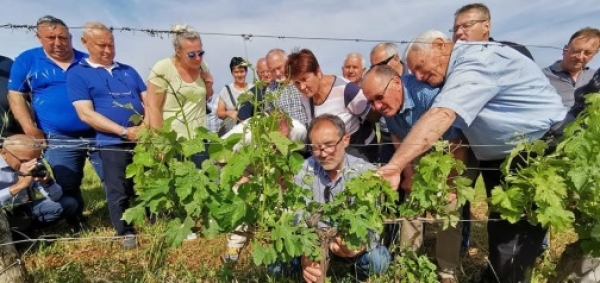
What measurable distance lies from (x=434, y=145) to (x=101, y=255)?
2.98m

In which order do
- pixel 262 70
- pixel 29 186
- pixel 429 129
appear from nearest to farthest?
pixel 429 129
pixel 29 186
pixel 262 70

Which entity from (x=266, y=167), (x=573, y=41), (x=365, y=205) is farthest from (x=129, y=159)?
(x=573, y=41)

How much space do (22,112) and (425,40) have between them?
373cm

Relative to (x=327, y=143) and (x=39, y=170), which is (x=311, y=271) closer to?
(x=327, y=143)

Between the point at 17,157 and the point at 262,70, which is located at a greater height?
the point at 262,70

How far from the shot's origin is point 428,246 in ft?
13.1

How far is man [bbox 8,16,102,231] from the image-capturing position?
3.84m

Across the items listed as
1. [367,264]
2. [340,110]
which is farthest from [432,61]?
[367,264]

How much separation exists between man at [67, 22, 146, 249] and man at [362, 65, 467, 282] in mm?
2093

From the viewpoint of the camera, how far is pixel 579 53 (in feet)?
13.9

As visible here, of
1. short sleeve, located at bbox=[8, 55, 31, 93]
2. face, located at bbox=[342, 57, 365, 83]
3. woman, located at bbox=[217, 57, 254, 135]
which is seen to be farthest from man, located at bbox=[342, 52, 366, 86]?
short sleeve, located at bbox=[8, 55, 31, 93]

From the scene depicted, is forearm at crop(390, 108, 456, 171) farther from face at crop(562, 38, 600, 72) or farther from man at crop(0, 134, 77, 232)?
face at crop(562, 38, 600, 72)

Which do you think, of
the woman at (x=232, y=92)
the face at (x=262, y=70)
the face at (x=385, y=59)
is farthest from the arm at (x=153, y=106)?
the face at (x=385, y=59)

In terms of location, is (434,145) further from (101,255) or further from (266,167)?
(101,255)
